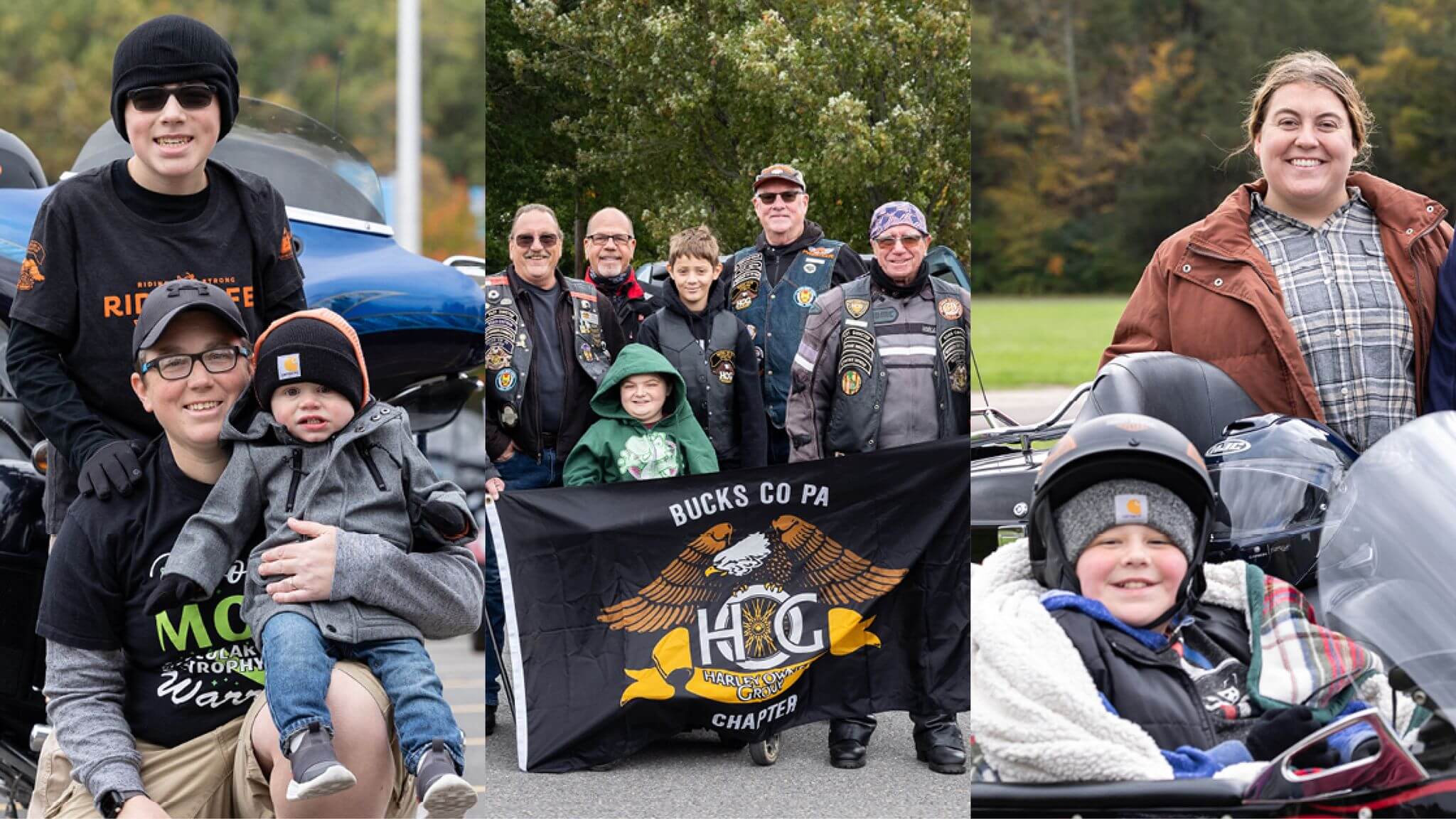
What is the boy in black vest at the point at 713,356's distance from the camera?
455 centimetres

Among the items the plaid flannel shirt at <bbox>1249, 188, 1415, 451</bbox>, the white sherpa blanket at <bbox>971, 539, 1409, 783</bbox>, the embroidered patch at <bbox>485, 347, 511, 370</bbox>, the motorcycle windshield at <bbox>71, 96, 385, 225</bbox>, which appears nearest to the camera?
the white sherpa blanket at <bbox>971, 539, 1409, 783</bbox>

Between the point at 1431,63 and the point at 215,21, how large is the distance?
13566 mm

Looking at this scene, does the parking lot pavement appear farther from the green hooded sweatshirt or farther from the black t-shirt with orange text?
the black t-shirt with orange text

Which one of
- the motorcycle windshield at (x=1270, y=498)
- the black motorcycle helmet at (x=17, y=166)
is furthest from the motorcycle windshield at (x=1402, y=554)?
the black motorcycle helmet at (x=17, y=166)

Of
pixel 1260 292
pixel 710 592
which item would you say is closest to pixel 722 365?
pixel 710 592

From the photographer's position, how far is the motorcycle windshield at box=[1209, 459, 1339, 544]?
331cm

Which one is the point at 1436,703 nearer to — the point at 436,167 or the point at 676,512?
the point at 676,512

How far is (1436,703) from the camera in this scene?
2.93 meters

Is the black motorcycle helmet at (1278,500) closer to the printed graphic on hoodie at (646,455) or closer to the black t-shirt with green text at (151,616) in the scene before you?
the printed graphic on hoodie at (646,455)

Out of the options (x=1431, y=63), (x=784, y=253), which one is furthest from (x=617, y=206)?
(x=1431, y=63)

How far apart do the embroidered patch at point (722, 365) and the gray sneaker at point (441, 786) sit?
1766mm

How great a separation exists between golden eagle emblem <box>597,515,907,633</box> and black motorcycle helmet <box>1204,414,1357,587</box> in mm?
1480

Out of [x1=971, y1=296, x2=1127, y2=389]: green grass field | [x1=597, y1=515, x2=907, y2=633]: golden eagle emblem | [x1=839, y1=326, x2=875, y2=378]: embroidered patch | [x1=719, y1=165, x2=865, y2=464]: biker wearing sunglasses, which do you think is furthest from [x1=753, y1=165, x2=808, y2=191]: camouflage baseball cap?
[x1=971, y1=296, x2=1127, y2=389]: green grass field

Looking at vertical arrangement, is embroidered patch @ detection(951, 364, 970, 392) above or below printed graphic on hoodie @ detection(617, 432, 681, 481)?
above
